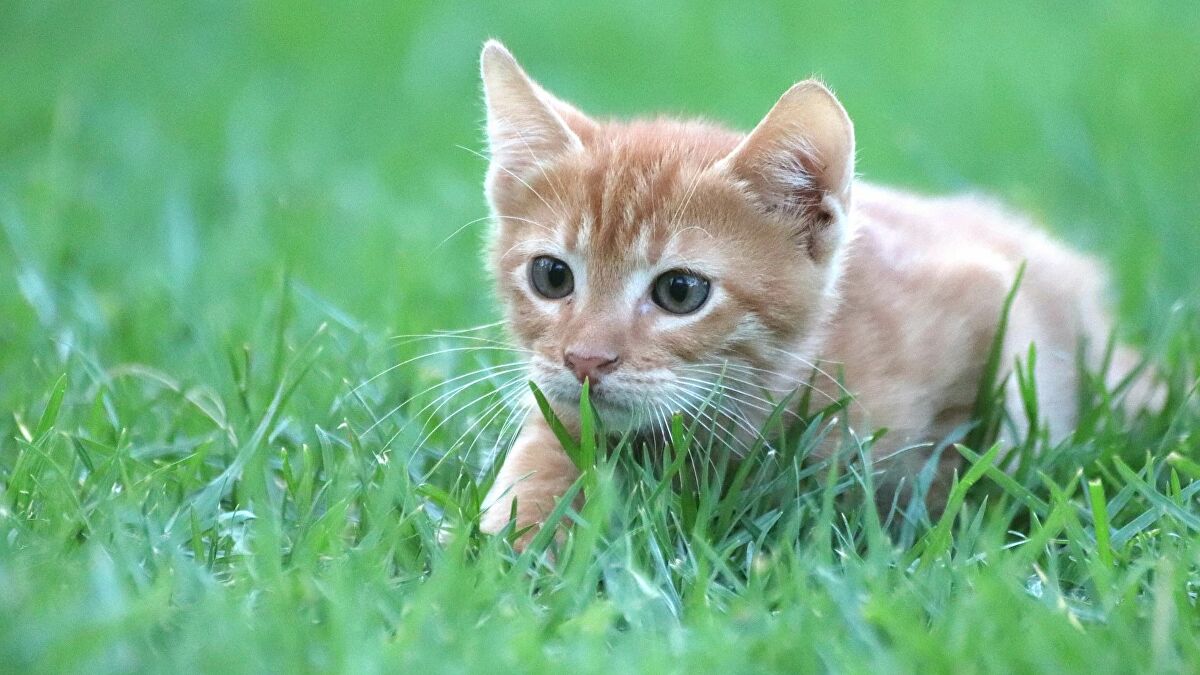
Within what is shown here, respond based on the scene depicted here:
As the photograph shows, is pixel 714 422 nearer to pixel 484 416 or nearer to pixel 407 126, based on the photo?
pixel 484 416

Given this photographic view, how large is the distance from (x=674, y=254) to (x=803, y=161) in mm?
318

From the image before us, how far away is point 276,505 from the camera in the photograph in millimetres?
2439

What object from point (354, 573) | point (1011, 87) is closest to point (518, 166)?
point (354, 573)

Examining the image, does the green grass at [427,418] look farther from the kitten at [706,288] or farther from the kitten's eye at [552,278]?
the kitten's eye at [552,278]

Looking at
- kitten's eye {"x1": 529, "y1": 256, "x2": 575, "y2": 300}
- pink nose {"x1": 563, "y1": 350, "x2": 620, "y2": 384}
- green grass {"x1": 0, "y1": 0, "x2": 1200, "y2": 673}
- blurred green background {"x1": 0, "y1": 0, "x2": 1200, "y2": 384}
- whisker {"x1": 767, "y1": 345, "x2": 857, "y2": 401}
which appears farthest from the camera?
blurred green background {"x1": 0, "y1": 0, "x2": 1200, "y2": 384}

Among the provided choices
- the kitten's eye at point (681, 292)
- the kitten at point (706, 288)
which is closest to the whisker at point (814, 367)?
the kitten at point (706, 288)

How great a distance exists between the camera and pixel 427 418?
293cm

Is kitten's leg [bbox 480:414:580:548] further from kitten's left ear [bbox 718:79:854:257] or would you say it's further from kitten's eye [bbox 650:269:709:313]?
kitten's left ear [bbox 718:79:854:257]

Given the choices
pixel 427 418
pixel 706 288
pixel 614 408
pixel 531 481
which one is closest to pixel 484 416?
pixel 427 418

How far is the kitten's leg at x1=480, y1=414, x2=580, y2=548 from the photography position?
263cm

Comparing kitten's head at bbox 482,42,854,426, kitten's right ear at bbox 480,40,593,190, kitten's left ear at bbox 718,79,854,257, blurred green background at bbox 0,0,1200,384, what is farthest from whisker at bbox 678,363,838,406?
blurred green background at bbox 0,0,1200,384

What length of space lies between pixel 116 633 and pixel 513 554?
76cm

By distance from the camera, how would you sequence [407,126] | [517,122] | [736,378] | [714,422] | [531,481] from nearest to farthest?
[714,422] → [736,378] → [531,481] → [517,122] → [407,126]

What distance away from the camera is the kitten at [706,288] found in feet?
8.34
